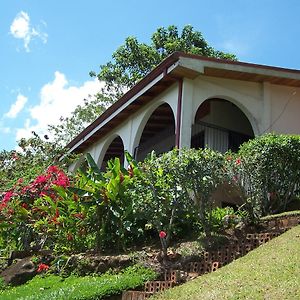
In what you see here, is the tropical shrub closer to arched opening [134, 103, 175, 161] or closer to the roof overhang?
the roof overhang

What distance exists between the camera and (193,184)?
8.91 m

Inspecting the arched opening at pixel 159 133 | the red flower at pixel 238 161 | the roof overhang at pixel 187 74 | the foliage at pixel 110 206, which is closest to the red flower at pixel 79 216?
the foliage at pixel 110 206

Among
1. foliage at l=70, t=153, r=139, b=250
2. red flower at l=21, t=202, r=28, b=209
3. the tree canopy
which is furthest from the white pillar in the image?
the tree canopy

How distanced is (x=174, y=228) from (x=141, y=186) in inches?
38.8

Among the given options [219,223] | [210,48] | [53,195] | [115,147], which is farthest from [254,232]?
[210,48]

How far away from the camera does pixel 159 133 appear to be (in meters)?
19.0

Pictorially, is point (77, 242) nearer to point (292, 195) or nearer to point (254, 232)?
point (254, 232)

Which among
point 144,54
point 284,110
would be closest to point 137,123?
point 284,110

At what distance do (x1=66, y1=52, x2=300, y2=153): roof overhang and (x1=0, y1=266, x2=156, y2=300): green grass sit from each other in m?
5.80

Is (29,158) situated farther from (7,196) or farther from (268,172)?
(268,172)

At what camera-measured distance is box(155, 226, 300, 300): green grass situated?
608 cm

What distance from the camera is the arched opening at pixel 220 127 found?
15.2 m

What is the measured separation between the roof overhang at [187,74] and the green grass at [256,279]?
5.72 metres

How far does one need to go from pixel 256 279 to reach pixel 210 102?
9.82 m
